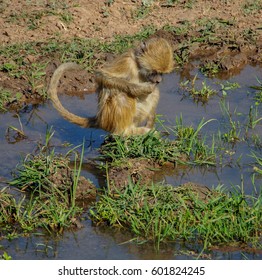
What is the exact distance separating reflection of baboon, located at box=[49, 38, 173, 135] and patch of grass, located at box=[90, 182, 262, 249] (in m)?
1.62

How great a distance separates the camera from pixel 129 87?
9.45 m

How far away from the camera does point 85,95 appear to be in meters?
11.4

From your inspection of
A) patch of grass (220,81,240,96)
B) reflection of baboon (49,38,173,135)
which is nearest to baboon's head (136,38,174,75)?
reflection of baboon (49,38,173,135)

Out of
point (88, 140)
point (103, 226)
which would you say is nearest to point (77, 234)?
point (103, 226)

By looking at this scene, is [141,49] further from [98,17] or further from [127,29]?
[98,17]

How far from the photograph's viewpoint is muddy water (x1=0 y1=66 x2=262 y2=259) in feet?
23.6

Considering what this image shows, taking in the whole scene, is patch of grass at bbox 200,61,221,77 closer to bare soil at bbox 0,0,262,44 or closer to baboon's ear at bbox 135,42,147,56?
bare soil at bbox 0,0,262,44

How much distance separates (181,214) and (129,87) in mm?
2378

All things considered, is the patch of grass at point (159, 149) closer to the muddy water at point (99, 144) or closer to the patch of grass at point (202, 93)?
the muddy water at point (99, 144)

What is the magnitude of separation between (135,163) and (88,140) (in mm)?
1322

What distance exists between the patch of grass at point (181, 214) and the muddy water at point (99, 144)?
136 mm

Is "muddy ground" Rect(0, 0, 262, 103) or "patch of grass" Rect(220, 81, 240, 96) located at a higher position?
"muddy ground" Rect(0, 0, 262, 103)

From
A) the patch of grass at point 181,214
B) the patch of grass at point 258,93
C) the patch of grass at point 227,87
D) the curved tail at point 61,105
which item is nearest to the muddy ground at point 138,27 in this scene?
the patch of grass at point 227,87

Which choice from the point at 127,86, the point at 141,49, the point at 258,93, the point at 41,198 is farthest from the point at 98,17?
the point at 41,198
